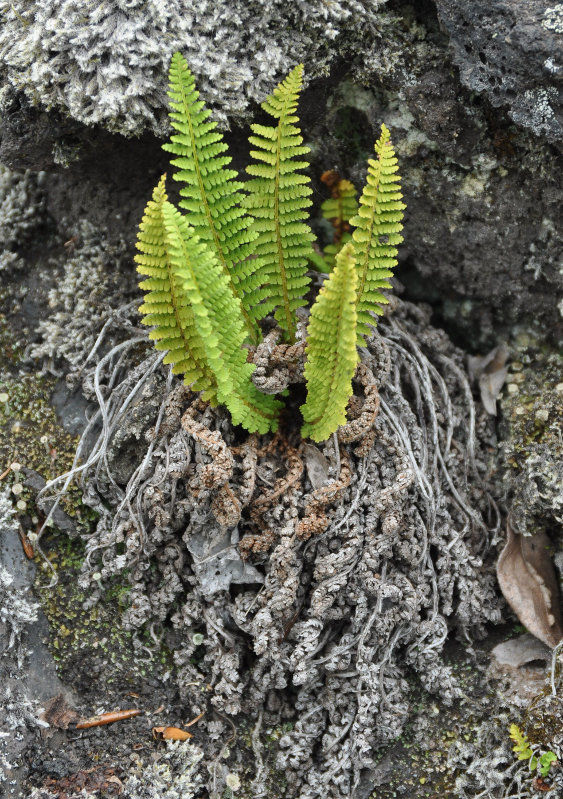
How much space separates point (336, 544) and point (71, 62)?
84.1 inches

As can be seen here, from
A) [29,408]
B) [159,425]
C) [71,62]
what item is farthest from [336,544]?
[71,62]

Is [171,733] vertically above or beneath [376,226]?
beneath

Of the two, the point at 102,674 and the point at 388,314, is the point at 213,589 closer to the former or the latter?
the point at 102,674

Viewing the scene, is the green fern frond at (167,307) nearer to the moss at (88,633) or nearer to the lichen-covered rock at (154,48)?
the lichen-covered rock at (154,48)

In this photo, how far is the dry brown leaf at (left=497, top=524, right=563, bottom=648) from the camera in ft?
9.71

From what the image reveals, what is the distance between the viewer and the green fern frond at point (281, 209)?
8.97 ft

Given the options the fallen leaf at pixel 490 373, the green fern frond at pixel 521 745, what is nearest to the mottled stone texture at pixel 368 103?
the fallen leaf at pixel 490 373

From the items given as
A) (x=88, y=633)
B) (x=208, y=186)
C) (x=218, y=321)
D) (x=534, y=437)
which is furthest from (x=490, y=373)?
(x=88, y=633)

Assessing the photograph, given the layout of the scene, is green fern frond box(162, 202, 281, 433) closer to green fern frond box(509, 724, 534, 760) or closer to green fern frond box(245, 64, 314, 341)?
green fern frond box(245, 64, 314, 341)

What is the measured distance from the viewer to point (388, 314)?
10.9ft

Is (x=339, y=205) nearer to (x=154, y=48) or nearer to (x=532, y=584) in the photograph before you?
(x=154, y=48)

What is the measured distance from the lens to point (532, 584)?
3.04 metres

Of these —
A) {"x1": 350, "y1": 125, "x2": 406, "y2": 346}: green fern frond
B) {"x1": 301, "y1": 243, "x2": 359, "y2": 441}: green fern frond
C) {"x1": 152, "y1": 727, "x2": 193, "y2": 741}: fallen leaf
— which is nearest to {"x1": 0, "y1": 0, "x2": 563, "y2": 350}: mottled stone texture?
{"x1": 350, "y1": 125, "x2": 406, "y2": 346}: green fern frond

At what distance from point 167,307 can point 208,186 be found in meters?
0.51
